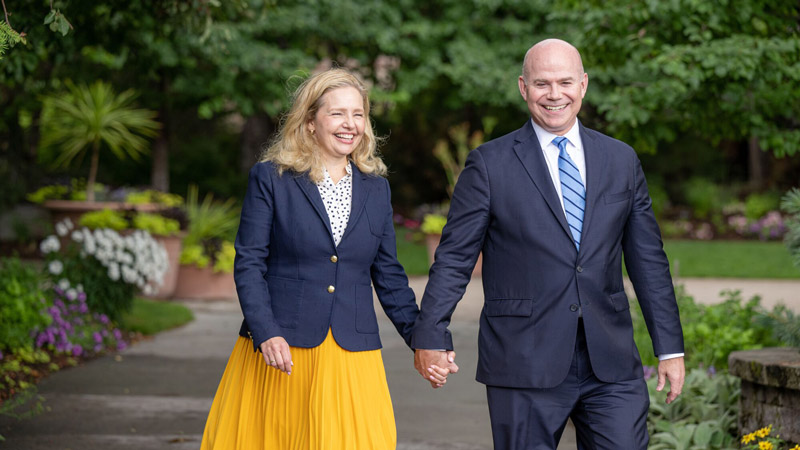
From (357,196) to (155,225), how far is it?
8.07 meters

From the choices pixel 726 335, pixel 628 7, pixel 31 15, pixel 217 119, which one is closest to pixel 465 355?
pixel 726 335

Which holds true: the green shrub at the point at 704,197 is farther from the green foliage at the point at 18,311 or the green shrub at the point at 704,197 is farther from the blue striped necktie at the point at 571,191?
the blue striped necktie at the point at 571,191

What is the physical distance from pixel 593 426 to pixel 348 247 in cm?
105

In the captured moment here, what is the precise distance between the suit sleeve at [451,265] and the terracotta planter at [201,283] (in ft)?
29.0

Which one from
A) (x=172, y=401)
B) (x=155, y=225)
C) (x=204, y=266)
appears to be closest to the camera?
(x=172, y=401)

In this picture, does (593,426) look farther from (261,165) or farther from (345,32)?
(345,32)

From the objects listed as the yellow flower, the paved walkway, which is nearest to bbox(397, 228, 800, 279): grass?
the paved walkway

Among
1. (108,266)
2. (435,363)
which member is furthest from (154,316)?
(435,363)

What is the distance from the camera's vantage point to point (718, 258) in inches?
643

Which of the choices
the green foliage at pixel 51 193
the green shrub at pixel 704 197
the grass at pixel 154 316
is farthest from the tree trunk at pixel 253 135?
the grass at pixel 154 316

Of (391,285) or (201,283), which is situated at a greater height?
(201,283)

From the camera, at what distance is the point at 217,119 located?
24.1m

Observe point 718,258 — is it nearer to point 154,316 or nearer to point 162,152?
point 162,152

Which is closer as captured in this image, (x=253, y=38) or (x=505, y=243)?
(x=505, y=243)
